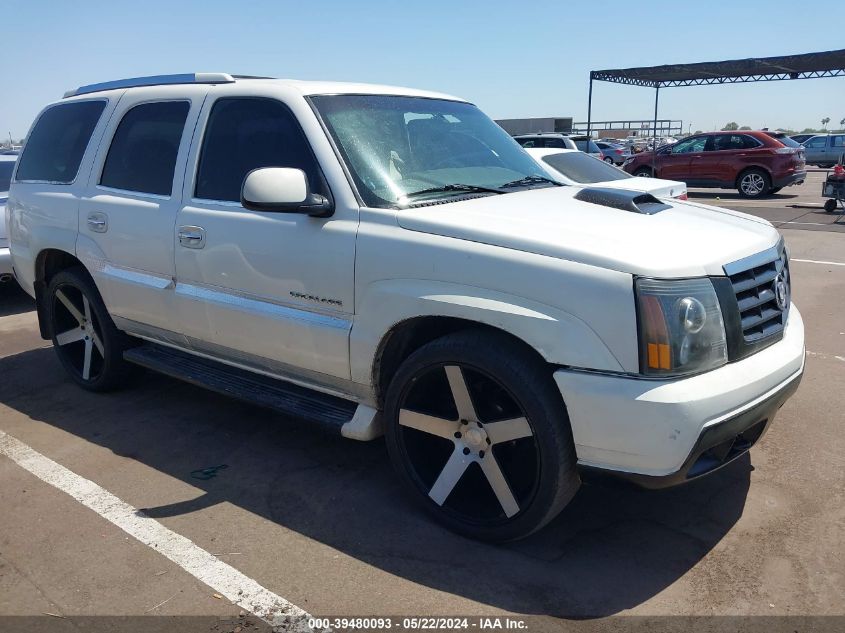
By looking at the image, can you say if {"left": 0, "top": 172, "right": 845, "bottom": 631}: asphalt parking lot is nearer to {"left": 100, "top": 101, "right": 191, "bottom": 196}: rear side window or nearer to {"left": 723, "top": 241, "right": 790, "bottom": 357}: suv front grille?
{"left": 723, "top": 241, "right": 790, "bottom": 357}: suv front grille

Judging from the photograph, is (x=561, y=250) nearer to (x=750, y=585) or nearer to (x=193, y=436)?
(x=750, y=585)

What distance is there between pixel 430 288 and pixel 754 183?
18.2 meters

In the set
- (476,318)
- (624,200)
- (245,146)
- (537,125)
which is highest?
(537,125)

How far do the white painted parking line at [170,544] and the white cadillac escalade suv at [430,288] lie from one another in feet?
2.58

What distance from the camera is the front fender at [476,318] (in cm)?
266

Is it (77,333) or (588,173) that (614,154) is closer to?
(588,173)

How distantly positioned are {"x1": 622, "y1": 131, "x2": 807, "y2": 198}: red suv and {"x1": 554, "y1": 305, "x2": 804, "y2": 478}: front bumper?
17.7 metres

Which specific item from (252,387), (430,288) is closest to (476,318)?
(430,288)

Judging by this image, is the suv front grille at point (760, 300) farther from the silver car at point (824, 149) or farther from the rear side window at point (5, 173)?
the silver car at point (824, 149)

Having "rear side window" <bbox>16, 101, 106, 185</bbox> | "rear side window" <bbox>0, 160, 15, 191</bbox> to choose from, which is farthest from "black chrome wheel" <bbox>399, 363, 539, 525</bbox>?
"rear side window" <bbox>0, 160, 15, 191</bbox>

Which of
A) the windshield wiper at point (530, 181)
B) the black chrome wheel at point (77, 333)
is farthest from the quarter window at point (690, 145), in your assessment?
the black chrome wheel at point (77, 333)

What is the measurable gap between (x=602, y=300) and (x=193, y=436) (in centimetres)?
282

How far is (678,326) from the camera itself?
2605 mm

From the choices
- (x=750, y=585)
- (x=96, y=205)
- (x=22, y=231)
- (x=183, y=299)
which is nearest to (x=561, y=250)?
(x=750, y=585)
